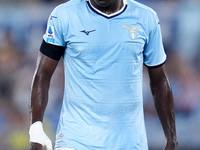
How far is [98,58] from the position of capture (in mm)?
3795

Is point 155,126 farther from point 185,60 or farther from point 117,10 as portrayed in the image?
point 117,10

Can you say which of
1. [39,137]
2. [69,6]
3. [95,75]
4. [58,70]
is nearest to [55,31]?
[69,6]

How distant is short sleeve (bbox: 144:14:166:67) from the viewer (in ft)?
13.2

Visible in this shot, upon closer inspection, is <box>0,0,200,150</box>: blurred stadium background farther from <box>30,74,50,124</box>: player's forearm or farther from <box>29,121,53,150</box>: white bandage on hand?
<box>29,121,53,150</box>: white bandage on hand

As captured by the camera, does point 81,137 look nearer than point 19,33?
Yes

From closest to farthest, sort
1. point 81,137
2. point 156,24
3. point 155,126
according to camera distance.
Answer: point 81,137 < point 156,24 < point 155,126

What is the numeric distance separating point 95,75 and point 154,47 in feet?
1.76

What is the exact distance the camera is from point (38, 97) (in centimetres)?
388

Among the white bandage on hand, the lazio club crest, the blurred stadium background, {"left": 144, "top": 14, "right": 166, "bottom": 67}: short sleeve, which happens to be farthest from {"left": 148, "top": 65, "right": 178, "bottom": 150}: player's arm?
the blurred stadium background

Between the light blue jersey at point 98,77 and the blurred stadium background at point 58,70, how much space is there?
153 inches

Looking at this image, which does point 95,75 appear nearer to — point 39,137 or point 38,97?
point 38,97

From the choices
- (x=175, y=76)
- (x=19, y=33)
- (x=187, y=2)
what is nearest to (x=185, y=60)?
(x=175, y=76)

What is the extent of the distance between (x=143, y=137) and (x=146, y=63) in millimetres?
542

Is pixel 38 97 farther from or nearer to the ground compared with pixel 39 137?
farther from the ground
